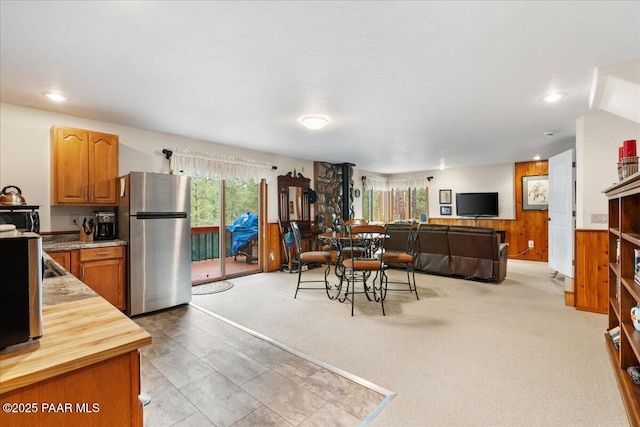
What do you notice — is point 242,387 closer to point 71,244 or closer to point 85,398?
point 85,398

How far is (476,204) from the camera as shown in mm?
7516

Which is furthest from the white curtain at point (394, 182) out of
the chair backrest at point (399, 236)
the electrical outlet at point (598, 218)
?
the electrical outlet at point (598, 218)

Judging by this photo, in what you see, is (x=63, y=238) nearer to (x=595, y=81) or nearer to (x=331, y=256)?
(x=331, y=256)

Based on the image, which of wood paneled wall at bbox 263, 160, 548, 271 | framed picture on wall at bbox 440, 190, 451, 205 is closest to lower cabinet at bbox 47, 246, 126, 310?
framed picture on wall at bbox 440, 190, 451, 205

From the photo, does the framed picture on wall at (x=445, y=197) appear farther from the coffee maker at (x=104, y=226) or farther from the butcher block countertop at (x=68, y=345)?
the butcher block countertop at (x=68, y=345)

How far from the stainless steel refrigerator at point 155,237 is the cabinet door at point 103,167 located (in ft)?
0.60

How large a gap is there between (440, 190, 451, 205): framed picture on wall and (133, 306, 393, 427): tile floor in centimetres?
683

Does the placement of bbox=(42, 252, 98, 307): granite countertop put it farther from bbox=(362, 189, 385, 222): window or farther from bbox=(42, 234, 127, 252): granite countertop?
bbox=(362, 189, 385, 222): window

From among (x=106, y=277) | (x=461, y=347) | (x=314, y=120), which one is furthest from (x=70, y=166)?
(x=461, y=347)

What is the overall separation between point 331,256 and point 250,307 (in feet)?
4.12

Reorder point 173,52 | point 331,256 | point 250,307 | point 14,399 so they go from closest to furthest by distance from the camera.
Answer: point 14,399
point 173,52
point 250,307
point 331,256

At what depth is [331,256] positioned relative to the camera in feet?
13.6

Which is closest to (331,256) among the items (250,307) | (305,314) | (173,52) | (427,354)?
(305,314)

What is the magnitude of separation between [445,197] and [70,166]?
7865 millimetres
